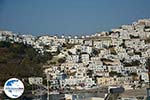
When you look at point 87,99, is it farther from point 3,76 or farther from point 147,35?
point 147,35

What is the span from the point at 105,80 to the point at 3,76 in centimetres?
657

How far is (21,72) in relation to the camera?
2016cm

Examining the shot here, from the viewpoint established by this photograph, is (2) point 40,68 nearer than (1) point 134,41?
Yes

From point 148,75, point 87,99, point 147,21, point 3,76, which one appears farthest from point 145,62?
point 147,21

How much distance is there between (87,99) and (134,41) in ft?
84.1

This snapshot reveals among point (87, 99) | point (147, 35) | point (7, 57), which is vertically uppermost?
point (147, 35)

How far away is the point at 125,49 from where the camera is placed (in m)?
34.9

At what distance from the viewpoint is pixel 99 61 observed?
1139 inches

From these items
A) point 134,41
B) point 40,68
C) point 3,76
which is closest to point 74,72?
point 40,68

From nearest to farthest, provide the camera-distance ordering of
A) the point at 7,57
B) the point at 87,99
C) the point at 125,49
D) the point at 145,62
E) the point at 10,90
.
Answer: the point at 10,90 → the point at 87,99 → the point at 7,57 → the point at 145,62 → the point at 125,49

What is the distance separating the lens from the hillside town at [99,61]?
22.9 meters

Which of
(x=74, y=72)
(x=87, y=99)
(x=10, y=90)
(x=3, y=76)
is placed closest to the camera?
(x=10, y=90)

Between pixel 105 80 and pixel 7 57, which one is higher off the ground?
pixel 7 57

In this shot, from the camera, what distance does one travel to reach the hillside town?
22.9 m
